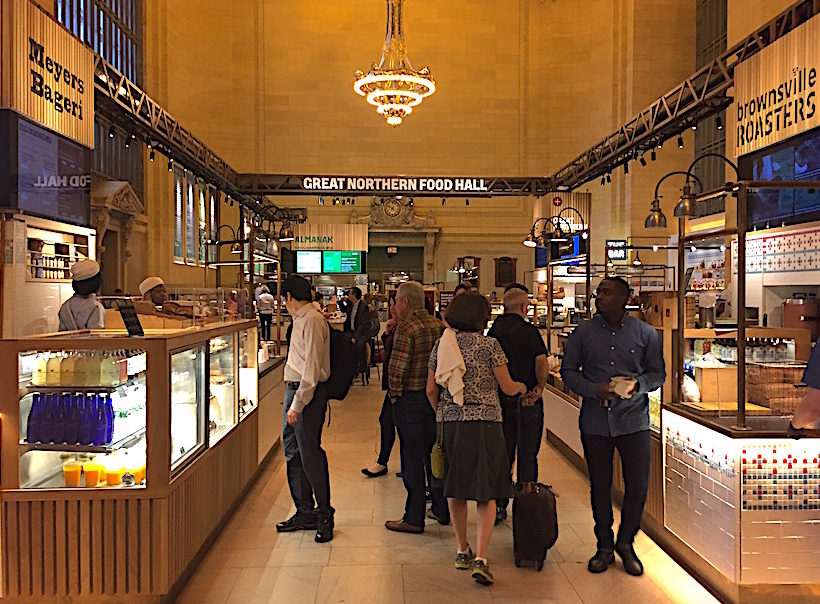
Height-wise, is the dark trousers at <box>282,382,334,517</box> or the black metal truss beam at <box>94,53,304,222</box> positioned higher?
the black metal truss beam at <box>94,53,304,222</box>

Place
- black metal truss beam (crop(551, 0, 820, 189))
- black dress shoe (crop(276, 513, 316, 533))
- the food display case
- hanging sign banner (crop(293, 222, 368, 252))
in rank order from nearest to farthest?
the food display case < black dress shoe (crop(276, 513, 316, 533)) < black metal truss beam (crop(551, 0, 820, 189)) < hanging sign banner (crop(293, 222, 368, 252))

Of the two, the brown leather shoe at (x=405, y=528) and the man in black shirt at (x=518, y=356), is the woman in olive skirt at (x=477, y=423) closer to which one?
the man in black shirt at (x=518, y=356)

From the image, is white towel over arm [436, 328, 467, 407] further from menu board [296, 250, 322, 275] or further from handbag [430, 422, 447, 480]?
menu board [296, 250, 322, 275]

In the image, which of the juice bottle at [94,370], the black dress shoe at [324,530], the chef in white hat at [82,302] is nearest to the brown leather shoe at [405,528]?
the black dress shoe at [324,530]

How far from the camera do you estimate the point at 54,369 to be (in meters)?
3.25

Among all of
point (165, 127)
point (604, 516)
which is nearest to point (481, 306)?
point (604, 516)

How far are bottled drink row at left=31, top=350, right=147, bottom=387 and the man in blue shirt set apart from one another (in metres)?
2.30

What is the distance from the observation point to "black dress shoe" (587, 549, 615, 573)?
383 cm

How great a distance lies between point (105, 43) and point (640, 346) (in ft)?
48.2

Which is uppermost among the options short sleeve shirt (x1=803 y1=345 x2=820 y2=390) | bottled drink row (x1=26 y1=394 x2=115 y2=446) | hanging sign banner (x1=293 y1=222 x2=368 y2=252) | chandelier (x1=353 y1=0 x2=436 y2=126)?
chandelier (x1=353 y1=0 x2=436 y2=126)

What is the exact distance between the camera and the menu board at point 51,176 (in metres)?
6.30

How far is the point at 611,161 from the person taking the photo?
11547mm

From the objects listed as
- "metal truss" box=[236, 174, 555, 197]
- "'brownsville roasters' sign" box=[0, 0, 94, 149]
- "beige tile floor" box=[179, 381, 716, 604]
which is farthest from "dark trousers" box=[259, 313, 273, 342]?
"beige tile floor" box=[179, 381, 716, 604]

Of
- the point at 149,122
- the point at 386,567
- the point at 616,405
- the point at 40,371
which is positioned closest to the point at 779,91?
the point at 616,405
